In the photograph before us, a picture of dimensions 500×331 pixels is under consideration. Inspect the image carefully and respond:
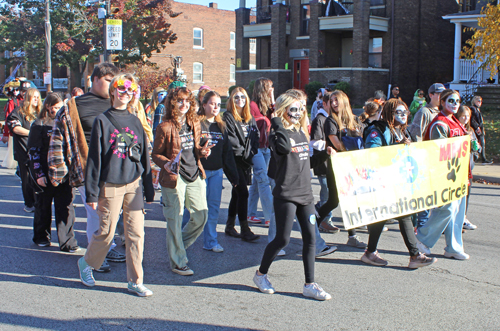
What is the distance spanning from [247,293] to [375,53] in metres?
26.6

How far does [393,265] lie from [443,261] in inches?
24.0

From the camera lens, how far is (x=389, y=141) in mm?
5672

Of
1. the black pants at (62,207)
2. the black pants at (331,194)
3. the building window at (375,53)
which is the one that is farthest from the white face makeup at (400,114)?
the building window at (375,53)

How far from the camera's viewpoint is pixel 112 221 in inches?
182

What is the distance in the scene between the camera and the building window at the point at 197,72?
4731 cm

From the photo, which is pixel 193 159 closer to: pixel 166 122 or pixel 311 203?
pixel 166 122

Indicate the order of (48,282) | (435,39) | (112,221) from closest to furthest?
(112,221) < (48,282) < (435,39)

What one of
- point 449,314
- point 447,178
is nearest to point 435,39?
point 447,178

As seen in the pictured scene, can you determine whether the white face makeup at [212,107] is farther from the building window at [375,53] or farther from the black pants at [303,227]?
the building window at [375,53]

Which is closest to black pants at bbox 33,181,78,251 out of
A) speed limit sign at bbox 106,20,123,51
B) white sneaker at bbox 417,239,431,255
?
white sneaker at bbox 417,239,431,255

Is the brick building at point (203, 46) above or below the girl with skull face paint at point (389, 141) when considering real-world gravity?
above

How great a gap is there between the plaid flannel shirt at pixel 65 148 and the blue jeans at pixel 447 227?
3.83 m

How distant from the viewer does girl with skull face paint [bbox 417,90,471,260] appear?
19.0 feet

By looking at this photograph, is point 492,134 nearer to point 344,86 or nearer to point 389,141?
point 344,86
